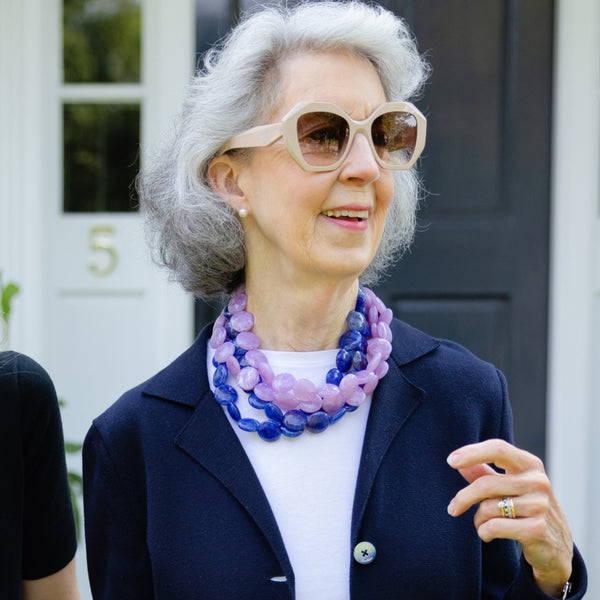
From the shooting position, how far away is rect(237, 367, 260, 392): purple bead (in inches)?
68.5

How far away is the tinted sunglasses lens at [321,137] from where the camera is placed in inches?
64.7

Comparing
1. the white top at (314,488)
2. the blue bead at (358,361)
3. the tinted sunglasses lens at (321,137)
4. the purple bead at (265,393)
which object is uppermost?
the tinted sunglasses lens at (321,137)

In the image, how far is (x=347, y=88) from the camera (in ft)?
Answer: 5.53

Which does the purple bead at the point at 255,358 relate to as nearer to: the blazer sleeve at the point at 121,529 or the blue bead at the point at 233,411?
the blue bead at the point at 233,411

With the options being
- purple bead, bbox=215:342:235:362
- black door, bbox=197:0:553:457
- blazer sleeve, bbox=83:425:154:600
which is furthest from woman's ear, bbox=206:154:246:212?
black door, bbox=197:0:553:457

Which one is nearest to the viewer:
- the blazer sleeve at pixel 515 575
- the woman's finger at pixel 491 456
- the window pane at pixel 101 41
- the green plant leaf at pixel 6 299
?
the woman's finger at pixel 491 456

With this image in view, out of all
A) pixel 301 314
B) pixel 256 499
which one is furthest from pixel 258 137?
pixel 256 499

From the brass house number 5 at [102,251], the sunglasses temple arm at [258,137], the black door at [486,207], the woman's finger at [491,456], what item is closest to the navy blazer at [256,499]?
the woman's finger at [491,456]

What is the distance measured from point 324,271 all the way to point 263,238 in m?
0.17

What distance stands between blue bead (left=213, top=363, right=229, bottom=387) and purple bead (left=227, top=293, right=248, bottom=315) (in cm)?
13

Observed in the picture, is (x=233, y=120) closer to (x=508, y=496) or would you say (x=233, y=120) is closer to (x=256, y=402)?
(x=256, y=402)

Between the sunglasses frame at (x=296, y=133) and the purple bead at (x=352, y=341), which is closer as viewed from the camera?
the sunglasses frame at (x=296, y=133)

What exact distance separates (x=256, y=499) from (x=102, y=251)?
2196mm

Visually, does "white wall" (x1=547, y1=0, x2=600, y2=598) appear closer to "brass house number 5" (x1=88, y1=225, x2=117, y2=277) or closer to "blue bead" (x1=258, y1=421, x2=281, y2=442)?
"brass house number 5" (x1=88, y1=225, x2=117, y2=277)
